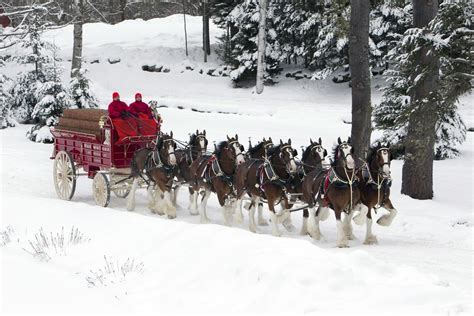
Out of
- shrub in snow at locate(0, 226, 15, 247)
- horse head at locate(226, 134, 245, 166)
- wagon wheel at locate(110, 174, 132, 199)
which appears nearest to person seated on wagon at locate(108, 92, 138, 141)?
wagon wheel at locate(110, 174, 132, 199)

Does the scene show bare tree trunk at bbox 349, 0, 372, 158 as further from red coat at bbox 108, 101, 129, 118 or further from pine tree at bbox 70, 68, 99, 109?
pine tree at bbox 70, 68, 99, 109

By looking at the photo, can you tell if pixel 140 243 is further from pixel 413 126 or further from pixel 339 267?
pixel 413 126

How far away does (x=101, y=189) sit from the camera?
46.3 ft

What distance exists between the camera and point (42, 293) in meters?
6.92

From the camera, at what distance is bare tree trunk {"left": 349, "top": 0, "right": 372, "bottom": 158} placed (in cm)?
1445

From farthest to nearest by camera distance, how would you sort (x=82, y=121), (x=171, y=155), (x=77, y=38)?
(x=77, y=38) → (x=82, y=121) → (x=171, y=155)

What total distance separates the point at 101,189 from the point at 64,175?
153 cm

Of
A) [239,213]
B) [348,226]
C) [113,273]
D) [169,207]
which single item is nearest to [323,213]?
[348,226]

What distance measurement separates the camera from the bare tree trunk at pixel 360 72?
47.4ft

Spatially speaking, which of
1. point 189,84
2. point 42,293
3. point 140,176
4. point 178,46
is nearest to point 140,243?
point 42,293

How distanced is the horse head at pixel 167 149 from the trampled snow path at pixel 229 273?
2230 millimetres

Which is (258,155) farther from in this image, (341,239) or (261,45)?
(261,45)

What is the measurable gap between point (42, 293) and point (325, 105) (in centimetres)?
2259

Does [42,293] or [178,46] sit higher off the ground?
[178,46]
